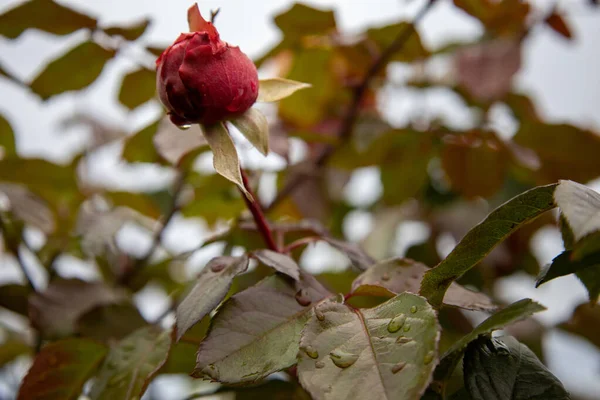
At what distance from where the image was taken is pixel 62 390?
48 centimetres

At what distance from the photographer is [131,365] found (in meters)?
0.43

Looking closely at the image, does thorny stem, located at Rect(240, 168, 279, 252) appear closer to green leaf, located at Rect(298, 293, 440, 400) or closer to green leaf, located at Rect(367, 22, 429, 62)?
green leaf, located at Rect(298, 293, 440, 400)

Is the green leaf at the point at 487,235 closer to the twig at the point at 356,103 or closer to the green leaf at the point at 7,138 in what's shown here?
the twig at the point at 356,103

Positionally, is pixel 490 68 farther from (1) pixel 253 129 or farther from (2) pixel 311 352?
(2) pixel 311 352

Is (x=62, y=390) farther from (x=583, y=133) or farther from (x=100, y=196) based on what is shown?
(x=583, y=133)

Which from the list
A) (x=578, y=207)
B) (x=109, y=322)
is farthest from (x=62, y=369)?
(x=578, y=207)

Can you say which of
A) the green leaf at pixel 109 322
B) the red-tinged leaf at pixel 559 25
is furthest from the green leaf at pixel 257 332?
the red-tinged leaf at pixel 559 25

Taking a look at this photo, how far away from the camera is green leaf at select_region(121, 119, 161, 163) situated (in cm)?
62

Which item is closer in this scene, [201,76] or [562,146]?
[201,76]

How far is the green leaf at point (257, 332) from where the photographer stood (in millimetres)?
317

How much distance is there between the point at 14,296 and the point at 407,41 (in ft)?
1.94

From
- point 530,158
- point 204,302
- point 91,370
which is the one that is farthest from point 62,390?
point 530,158

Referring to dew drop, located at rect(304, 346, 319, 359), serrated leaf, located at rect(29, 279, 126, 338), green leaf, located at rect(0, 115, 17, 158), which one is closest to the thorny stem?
dew drop, located at rect(304, 346, 319, 359)

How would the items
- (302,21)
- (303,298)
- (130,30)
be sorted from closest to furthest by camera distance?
1. (303,298)
2. (130,30)
3. (302,21)
